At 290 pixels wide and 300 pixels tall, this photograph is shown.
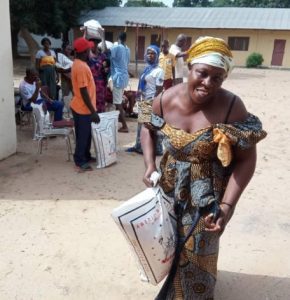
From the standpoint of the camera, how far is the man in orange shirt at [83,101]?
4.31 metres

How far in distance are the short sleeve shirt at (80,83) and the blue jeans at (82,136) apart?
0.09 metres

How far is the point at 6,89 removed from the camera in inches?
197

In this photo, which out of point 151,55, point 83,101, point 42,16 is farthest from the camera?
point 42,16

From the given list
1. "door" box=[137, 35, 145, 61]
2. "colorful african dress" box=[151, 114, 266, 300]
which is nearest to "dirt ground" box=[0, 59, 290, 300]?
"colorful african dress" box=[151, 114, 266, 300]

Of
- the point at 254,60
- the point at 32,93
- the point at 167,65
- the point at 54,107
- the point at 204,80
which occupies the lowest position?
the point at 254,60

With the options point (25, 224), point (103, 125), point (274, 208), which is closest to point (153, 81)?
point (103, 125)

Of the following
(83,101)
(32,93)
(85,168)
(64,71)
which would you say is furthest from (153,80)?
(64,71)

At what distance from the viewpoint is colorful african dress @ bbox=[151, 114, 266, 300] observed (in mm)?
1691

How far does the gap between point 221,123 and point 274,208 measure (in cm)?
263

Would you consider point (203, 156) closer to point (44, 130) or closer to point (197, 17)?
point (44, 130)

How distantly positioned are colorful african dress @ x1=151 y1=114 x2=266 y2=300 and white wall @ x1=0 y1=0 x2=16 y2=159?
3.61 meters

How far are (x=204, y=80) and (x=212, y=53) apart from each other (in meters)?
0.12

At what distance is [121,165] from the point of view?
16.9 ft

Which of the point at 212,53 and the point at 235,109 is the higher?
the point at 212,53
